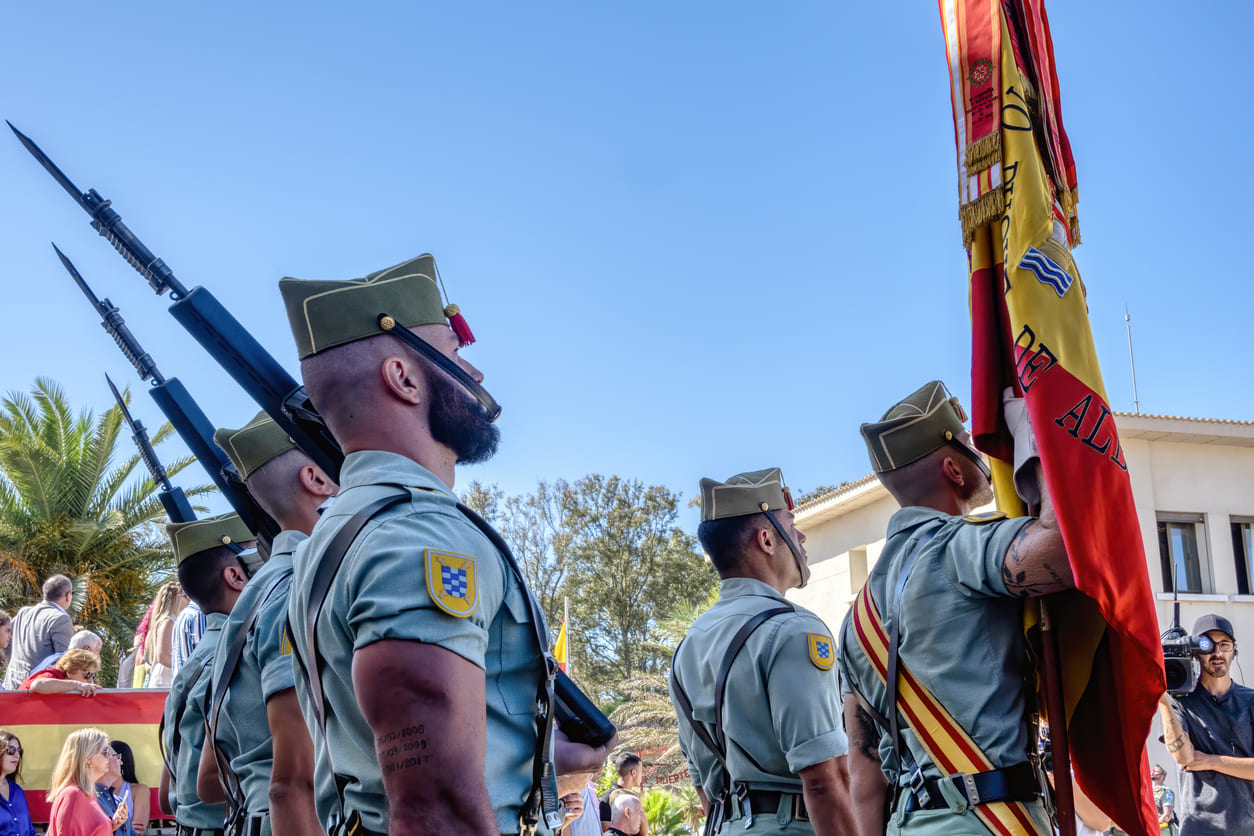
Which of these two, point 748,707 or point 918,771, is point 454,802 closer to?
point 918,771

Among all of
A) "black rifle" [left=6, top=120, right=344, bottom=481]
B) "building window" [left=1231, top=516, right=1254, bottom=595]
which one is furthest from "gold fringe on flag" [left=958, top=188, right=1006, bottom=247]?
"building window" [left=1231, top=516, right=1254, bottom=595]

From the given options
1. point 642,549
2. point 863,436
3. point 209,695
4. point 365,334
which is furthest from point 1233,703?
point 642,549

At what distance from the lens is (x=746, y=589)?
15.8 feet

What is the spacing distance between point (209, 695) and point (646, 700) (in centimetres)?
2663

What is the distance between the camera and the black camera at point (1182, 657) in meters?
5.21

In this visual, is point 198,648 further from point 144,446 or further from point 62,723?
point 62,723

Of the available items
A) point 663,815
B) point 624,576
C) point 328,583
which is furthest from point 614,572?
point 328,583

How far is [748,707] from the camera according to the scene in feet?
14.0

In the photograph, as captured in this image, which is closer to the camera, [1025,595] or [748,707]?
[1025,595]

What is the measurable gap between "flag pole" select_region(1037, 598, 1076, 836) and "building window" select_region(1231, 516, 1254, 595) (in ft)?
67.9

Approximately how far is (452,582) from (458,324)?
932 millimetres

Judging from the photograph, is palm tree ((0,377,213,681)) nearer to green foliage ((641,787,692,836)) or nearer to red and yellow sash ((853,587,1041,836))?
green foliage ((641,787,692,836))

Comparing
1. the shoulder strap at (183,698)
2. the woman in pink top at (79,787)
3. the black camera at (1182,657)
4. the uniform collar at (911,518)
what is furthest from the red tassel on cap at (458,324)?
the woman in pink top at (79,787)

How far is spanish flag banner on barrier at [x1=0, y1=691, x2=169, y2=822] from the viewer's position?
26.9ft
